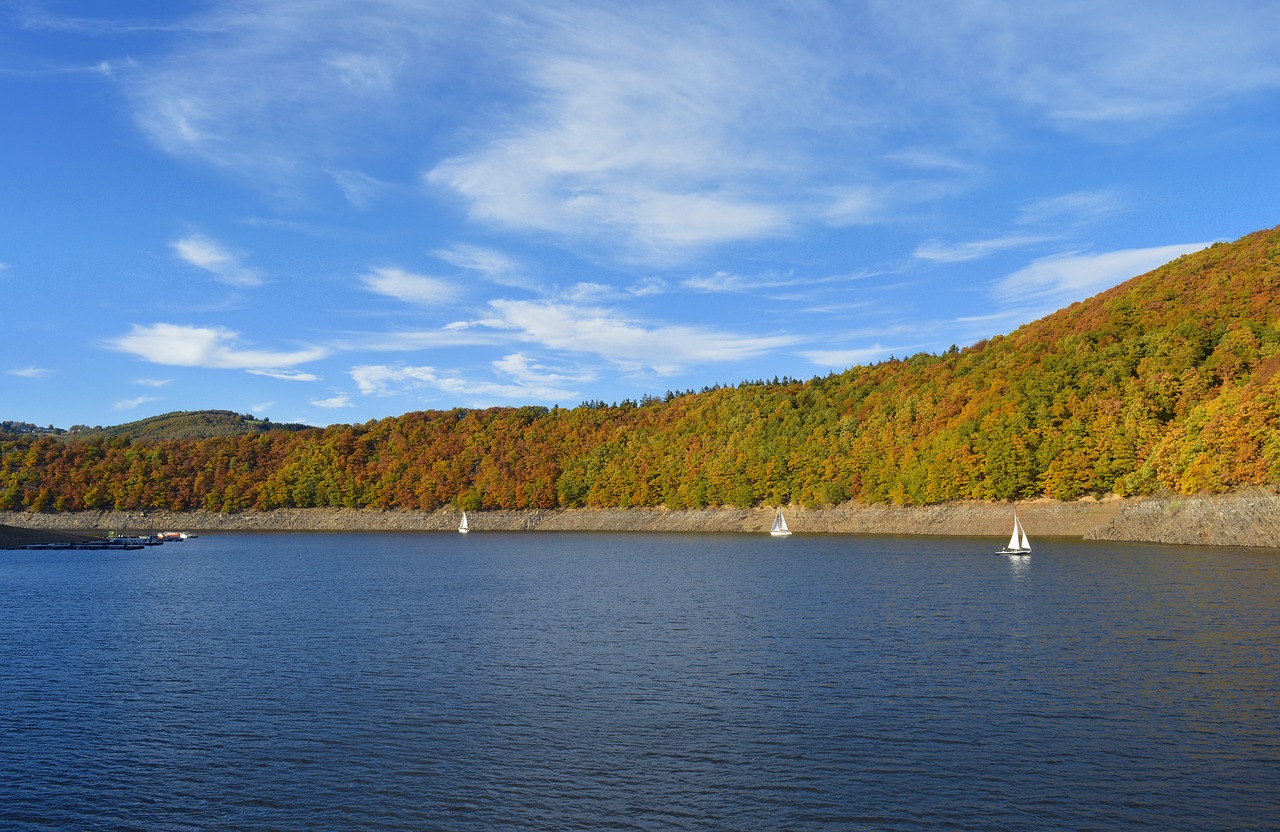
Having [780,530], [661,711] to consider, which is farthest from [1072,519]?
[661,711]

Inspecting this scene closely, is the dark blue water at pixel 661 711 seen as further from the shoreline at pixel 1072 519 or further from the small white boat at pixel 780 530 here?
the small white boat at pixel 780 530

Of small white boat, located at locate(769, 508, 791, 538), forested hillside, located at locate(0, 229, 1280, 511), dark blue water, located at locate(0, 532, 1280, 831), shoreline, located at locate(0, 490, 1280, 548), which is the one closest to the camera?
dark blue water, located at locate(0, 532, 1280, 831)

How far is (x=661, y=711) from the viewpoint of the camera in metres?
31.5

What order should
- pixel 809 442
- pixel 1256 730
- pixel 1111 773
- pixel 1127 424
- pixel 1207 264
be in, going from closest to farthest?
pixel 1111 773
pixel 1256 730
pixel 1127 424
pixel 1207 264
pixel 809 442

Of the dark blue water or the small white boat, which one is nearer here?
the dark blue water

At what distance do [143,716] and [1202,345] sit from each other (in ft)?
481

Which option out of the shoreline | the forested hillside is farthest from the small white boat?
the forested hillside

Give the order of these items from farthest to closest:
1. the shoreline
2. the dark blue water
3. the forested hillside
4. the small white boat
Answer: the small white boat → the forested hillside → the shoreline → the dark blue water

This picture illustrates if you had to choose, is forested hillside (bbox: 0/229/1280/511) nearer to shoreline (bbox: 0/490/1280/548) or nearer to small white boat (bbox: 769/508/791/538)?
shoreline (bbox: 0/490/1280/548)

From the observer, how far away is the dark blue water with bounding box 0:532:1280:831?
74.2 ft

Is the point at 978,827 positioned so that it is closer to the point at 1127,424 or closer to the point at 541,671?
the point at 541,671

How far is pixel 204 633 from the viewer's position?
51.5 meters

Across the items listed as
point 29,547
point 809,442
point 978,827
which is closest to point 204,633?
point 978,827

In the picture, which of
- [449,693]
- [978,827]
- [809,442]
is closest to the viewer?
[978,827]
